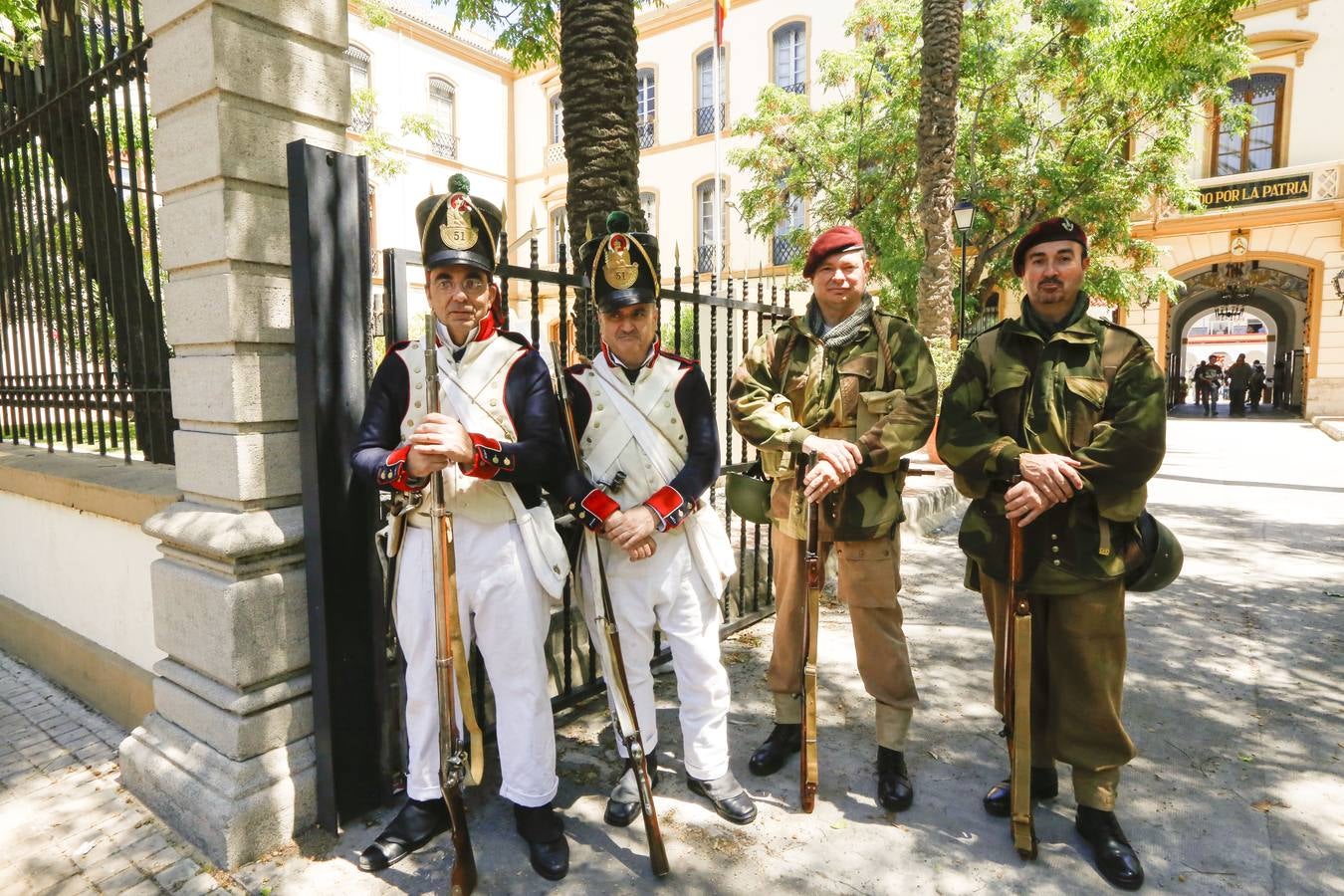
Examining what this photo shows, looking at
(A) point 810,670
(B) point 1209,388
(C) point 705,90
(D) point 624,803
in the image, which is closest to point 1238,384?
(B) point 1209,388

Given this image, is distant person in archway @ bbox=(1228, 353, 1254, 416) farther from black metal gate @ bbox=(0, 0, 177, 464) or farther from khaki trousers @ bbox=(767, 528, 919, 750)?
black metal gate @ bbox=(0, 0, 177, 464)

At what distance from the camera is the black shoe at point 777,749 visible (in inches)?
134

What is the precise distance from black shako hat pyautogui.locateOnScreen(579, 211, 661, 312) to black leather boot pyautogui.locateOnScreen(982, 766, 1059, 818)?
243 centimetres

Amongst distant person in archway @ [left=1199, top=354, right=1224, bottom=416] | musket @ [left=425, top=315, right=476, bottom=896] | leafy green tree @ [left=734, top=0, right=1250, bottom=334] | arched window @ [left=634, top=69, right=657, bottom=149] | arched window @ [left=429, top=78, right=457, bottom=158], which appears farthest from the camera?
arched window @ [left=429, top=78, right=457, bottom=158]

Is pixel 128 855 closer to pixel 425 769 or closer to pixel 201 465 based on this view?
pixel 425 769

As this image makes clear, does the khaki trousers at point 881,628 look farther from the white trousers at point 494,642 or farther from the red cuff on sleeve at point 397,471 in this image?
the red cuff on sleeve at point 397,471

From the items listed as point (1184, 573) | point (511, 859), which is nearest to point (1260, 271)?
point (1184, 573)

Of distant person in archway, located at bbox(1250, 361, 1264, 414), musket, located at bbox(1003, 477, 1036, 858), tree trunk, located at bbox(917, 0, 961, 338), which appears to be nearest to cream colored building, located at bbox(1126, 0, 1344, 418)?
distant person in archway, located at bbox(1250, 361, 1264, 414)

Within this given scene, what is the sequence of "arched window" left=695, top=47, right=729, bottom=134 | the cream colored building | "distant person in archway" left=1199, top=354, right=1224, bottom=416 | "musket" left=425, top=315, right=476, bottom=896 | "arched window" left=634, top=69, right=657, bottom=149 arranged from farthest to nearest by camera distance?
"arched window" left=634, top=69, right=657, bottom=149, "arched window" left=695, top=47, right=729, bottom=134, "distant person in archway" left=1199, top=354, right=1224, bottom=416, the cream colored building, "musket" left=425, top=315, right=476, bottom=896

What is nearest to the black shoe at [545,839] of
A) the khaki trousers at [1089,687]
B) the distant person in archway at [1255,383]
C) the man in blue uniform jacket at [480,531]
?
the man in blue uniform jacket at [480,531]

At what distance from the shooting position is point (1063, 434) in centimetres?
280

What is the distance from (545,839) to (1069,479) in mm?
2290

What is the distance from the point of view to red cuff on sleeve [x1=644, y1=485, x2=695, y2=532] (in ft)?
9.49

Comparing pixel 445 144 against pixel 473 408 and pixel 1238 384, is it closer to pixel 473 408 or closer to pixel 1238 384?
pixel 1238 384
